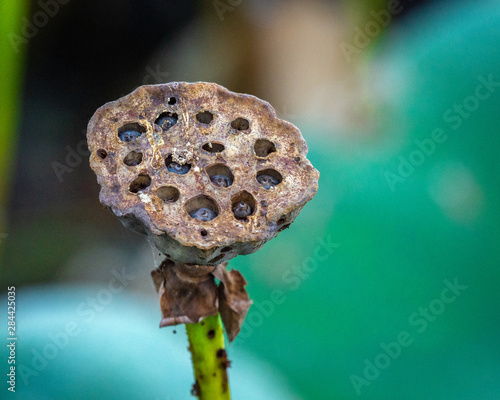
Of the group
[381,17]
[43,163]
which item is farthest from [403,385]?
[43,163]

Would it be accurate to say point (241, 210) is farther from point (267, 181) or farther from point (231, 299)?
point (231, 299)

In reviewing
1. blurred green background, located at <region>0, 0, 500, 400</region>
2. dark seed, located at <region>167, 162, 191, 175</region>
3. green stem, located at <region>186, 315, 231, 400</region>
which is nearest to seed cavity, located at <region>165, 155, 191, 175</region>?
dark seed, located at <region>167, 162, 191, 175</region>

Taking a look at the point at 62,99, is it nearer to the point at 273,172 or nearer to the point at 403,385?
the point at 273,172

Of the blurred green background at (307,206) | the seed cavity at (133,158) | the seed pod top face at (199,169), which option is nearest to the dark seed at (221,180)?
the seed pod top face at (199,169)

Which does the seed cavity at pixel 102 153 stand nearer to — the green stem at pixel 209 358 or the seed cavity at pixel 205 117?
the seed cavity at pixel 205 117

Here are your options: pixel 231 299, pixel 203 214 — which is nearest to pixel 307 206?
pixel 231 299

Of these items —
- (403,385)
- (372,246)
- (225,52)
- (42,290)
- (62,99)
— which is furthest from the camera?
(225,52)

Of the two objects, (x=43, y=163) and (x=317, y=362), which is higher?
(x=317, y=362)
